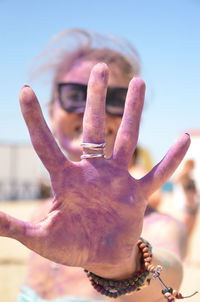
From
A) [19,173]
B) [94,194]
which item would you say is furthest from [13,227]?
[19,173]

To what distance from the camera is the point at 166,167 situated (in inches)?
45.9

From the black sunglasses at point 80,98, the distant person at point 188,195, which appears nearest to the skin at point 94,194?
the black sunglasses at point 80,98

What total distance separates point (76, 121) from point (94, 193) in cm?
90

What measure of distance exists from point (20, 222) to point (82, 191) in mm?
168

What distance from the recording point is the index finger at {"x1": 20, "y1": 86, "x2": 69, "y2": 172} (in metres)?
1.04

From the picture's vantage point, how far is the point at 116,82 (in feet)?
6.48

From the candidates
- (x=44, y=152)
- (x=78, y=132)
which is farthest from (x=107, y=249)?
(x=78, y=132)

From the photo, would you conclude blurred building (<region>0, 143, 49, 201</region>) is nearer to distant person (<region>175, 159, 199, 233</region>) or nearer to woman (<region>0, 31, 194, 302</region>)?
distant person (<region>175, 159, 199, 233</region>)

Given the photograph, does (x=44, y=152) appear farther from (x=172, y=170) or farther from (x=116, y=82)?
(x=116, y=82)

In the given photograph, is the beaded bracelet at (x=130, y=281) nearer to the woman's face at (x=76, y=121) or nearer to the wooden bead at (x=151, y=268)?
the wooden bead at (x=151, y=268)

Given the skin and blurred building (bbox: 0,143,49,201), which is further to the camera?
blurred building (bbox: 0,143,49,201)

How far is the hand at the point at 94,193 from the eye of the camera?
3.45 ft

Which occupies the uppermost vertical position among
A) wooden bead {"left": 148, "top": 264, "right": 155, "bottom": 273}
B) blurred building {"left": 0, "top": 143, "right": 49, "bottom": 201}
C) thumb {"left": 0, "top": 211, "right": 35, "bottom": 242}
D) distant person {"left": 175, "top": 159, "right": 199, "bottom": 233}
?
thumb {"left": 0, "top": 211, "right": 35, "bottom": 242}

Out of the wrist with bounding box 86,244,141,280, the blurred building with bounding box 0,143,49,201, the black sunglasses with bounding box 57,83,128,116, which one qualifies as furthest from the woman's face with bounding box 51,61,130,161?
the blurred building with bounding box 0,143,49,201
